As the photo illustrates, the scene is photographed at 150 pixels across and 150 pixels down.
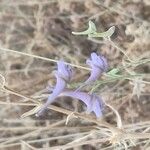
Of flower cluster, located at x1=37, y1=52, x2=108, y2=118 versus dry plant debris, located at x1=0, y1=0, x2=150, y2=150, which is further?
dry plant debris, located at x1=0, y1=0, x2=150, y2=150

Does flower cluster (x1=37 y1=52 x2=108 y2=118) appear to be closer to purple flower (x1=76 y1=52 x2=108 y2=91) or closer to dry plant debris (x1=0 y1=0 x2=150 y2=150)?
purple flower (x1=76 y1=52 x2=108 y2=91)

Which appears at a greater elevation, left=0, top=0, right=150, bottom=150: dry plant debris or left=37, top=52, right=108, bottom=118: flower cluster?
left=0, top=0, right=150, bottom=150: dry plant debris

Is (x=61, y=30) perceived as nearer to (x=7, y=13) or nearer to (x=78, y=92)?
(x=7, y=13)

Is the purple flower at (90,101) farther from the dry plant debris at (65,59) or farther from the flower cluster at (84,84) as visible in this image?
the dry plant debris at (65,59)

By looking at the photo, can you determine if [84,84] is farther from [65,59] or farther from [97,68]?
[65,59]

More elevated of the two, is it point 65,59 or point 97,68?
point 65,59

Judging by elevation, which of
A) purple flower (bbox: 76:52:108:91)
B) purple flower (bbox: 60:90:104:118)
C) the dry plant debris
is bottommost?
purple flower (bbox: 60:90:104:118)

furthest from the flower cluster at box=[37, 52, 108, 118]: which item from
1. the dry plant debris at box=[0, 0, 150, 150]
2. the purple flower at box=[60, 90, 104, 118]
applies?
the dry plant debris at box=[0, 0, 150, 150]

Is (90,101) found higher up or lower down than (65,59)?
lower down

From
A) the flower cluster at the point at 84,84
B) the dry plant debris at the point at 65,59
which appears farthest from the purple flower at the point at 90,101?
the dry plant debris at the point at 65,59

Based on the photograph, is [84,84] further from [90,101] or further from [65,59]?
[65,59]

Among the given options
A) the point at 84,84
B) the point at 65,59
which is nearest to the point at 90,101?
the point at 84,84

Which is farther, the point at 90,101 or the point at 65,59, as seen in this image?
the point at 65,59

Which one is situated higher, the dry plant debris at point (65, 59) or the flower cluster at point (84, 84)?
the dry plant debris at point (65, 59)
